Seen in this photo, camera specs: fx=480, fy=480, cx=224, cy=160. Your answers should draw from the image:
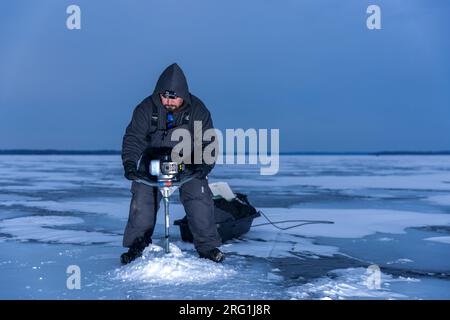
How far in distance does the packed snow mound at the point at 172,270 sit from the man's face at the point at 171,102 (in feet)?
4.03

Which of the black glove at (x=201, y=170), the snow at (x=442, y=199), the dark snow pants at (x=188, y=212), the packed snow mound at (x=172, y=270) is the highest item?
the black glove at (x=201, y=170)

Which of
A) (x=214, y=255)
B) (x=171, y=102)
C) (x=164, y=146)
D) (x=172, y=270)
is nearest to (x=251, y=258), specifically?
(x=214, y=255)

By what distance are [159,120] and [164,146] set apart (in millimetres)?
221

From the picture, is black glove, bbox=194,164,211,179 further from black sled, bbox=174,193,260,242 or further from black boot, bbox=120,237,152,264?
black sled, bbox=174,193,260,242

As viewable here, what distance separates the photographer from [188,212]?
13.6ft

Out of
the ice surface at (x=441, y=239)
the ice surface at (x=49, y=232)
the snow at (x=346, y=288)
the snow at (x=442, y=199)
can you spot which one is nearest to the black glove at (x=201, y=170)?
the snow at (x=346, y=288)

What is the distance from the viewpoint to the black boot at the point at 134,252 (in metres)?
4.02

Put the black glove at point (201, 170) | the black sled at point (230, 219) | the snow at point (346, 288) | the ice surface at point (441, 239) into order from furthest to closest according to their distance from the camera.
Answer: the ice surface at point (441, 239) < the black sled at point (230, 219) < the black glove at point (201, 170) < the snow at point (346, 288)

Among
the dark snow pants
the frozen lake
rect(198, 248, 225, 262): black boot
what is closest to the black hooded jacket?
the dark snow pants

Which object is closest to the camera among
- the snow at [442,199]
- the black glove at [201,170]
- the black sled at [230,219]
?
the black glove at [201,170]

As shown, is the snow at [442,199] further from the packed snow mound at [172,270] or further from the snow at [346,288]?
the packed snow mound at [172,270]

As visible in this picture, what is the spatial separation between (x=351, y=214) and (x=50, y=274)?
4779 millimetres
